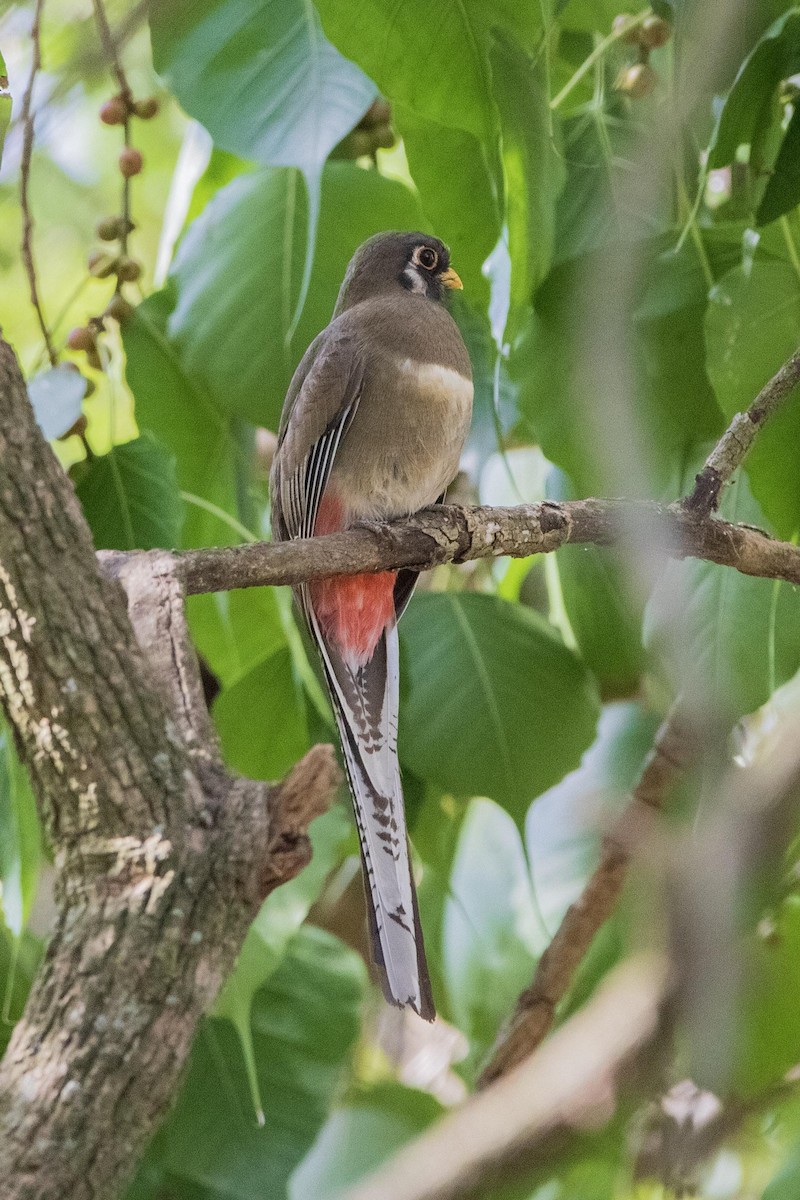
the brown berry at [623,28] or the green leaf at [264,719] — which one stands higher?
the brown berry at [623,28]

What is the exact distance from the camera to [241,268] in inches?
86.3

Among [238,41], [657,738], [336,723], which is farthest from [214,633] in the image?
[238,41]

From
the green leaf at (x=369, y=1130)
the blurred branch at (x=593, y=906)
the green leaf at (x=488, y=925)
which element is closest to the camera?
the blurred branch at (x=593, y=906)

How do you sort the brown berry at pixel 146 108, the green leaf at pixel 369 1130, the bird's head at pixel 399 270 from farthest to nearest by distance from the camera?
the green leaf at pixel 369 1130
the bird's head at pixel 399 270
the brown berry at pixel 146 108

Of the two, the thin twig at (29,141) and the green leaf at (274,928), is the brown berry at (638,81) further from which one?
the green leaf at (274,928)

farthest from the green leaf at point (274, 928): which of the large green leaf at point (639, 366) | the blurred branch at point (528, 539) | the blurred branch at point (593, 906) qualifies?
the large green leaf at point (639, 366)

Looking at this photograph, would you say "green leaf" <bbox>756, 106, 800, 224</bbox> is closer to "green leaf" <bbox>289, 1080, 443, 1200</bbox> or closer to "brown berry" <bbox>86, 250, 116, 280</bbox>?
"brown berry" <bbox>86, 250, 116, 280</bbox>

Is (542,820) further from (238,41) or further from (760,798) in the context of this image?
(238,41)

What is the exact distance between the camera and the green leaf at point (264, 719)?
2.25 m

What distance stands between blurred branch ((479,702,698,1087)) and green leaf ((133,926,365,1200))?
358 mm

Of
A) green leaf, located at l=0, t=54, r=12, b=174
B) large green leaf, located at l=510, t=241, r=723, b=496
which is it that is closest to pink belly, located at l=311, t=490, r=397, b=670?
large green leaf, located at l=510, t=241, r=723, b=496

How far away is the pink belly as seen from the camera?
2.27 m

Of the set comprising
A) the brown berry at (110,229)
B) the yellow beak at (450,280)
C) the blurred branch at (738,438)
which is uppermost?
the brown berry at (110,229)

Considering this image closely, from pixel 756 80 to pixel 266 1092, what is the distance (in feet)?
5.93
